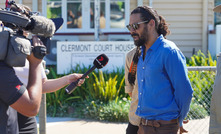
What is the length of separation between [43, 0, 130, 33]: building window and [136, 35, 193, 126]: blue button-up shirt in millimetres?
8608

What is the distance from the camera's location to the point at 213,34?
11.1 m

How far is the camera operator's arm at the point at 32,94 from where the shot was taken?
2.19 meters

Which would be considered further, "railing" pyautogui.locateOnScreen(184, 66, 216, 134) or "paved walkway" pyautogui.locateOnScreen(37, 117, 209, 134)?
"railing" pyautogui.locateOnScreen(184, 66, 216, 134)

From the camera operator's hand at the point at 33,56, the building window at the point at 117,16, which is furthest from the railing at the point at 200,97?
the building window at the point at 117,16

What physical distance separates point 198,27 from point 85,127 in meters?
6.43

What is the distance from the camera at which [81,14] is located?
11.8 metres

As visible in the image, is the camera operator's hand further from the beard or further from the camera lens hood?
the beard

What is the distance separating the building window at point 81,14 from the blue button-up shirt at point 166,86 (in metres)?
8.61

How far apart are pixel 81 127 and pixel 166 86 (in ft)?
12.9

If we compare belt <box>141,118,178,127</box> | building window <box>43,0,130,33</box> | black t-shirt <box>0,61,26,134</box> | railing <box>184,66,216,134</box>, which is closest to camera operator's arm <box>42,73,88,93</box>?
belt <box>141,118,178,127</box>

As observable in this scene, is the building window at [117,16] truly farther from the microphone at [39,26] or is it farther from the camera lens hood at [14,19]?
the camera lens hood at [14,19]

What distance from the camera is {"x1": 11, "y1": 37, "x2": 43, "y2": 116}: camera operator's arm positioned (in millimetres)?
2189

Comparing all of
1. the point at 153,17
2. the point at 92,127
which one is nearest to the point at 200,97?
the point at 92,127

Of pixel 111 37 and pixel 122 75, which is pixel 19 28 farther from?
pixel 111 37
